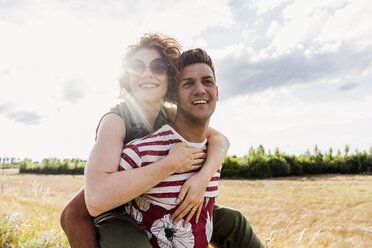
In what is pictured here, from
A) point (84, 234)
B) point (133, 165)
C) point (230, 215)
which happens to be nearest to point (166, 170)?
point (133, 165)

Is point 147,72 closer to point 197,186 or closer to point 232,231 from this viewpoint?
point 197,186

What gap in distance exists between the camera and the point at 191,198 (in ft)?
7.74

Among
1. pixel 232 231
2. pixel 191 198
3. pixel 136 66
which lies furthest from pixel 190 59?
pixel 232 231

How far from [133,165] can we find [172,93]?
0.97m

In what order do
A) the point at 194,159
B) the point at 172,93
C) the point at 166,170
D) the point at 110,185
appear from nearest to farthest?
1. the point at 110,185
2. the point at 166,170
3. the point at 194,159
4. the point at 172,93

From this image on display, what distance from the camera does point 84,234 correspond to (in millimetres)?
2451

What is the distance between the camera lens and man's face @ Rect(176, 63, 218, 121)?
103 inches

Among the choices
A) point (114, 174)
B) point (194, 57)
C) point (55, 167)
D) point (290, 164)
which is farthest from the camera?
point (55, 167)

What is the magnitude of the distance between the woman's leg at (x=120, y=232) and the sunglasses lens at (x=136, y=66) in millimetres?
1379

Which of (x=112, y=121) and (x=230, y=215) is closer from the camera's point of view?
(x=112, y=121)

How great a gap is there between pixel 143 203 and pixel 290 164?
203 feet

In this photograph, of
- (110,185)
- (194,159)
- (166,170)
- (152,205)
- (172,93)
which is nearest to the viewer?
(110,185)

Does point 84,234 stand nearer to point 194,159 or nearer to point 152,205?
point 152,205

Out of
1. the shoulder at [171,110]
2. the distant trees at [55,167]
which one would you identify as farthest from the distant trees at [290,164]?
the shoulder at [171,110]
